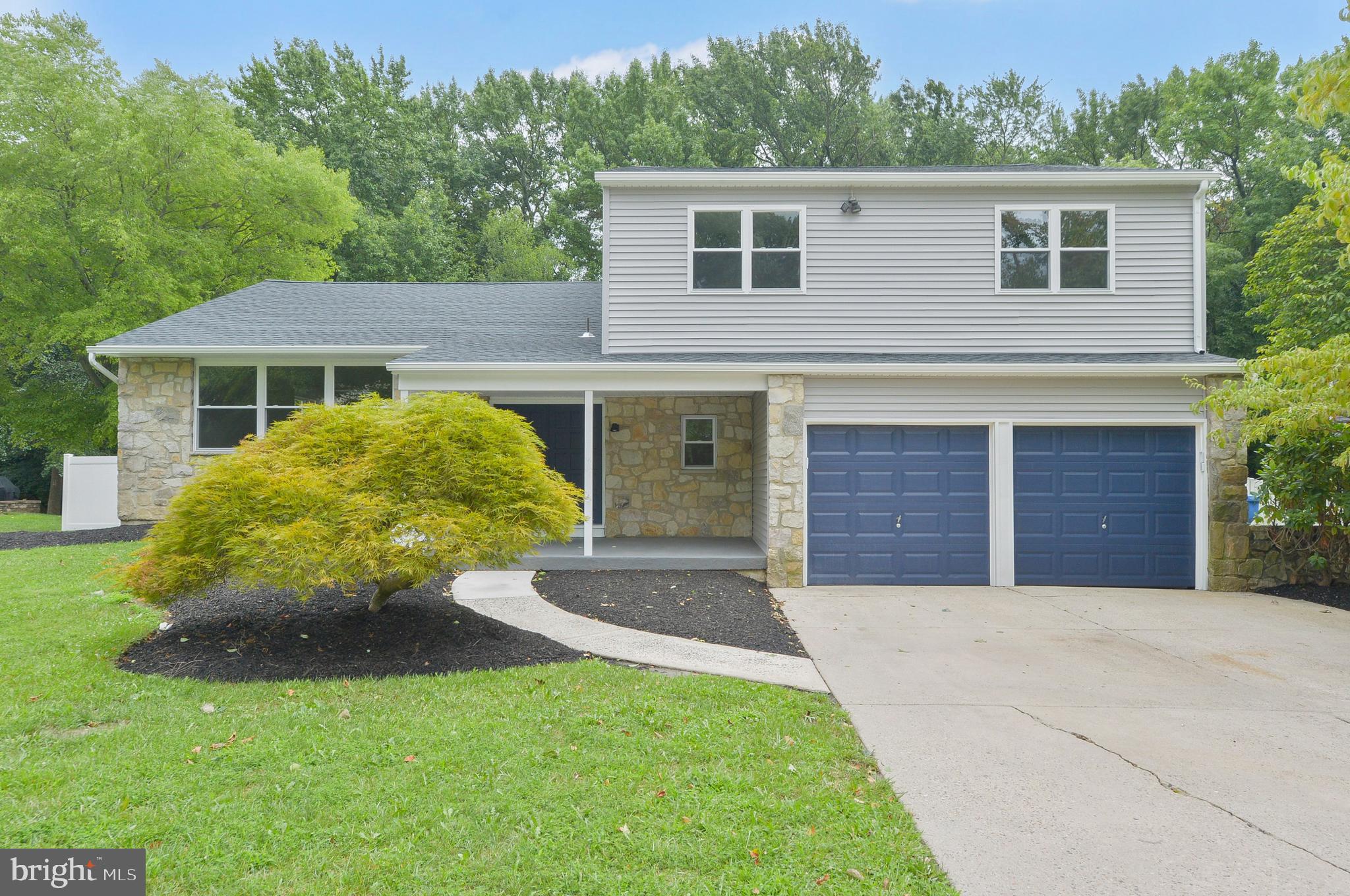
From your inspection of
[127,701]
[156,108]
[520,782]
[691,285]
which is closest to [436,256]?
[156,108]

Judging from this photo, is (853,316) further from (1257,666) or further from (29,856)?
(29,856)

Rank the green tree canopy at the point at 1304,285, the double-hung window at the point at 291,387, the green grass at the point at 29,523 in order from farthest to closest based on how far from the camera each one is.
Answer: the green tree canopy at the point at 1304,285 < the green grass at the point at 29,523 < the double-hung window at the point at 291,387

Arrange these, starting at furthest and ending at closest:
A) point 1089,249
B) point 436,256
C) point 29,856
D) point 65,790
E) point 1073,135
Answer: point 1073,135 < point 436,256 < point 1089,249 < point 65,790 < point 29,856

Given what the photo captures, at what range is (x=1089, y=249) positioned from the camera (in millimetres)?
9953

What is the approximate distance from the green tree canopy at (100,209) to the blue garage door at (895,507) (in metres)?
14.4

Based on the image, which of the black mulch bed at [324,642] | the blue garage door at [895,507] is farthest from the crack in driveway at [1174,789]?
the blue garage door at [895,507]

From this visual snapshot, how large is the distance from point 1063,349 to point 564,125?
25921 millimetres

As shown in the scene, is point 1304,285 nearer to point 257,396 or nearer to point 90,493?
point 257,396

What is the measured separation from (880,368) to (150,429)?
11.0 metres

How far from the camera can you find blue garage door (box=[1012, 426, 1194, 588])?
9.27m

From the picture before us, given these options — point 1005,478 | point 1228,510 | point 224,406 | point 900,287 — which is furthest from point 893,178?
point 224,406

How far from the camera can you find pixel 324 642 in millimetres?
5730

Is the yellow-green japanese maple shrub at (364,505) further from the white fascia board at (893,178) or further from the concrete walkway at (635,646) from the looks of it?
the white fascia board at (893,178)

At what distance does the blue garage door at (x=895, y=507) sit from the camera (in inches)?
366
